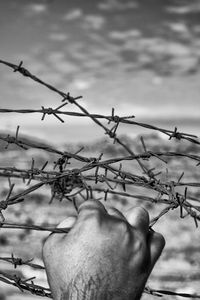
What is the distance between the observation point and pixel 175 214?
19.7 ft

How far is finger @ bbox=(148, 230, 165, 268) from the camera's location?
1.67 m

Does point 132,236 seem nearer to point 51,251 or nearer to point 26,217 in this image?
point 51,251

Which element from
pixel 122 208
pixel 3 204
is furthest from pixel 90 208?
pixel 122 208

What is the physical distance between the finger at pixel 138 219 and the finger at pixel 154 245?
26 millimetres

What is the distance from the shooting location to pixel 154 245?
1.68 metres

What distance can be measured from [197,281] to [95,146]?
314cm

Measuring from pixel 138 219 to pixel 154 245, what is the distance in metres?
0.09

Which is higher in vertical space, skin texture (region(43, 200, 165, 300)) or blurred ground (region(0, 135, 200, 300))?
skin texture (region(43, 200, 165, 300))

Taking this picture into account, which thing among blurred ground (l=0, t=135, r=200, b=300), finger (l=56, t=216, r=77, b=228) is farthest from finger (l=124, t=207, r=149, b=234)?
blurred ground (l=0, t=135, r=200, b=300)

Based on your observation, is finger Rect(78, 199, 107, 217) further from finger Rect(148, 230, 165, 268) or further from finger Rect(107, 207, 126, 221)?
finger Rect(148, 230, 165, 268)

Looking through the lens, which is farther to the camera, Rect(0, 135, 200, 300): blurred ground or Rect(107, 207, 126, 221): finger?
Rect(0, 135, 200, 300): blurred ground

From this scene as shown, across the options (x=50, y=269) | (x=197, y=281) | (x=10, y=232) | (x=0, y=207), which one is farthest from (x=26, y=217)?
(x=50, y=269)

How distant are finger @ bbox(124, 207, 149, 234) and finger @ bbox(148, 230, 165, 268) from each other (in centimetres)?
3

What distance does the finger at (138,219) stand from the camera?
5.53 ft
